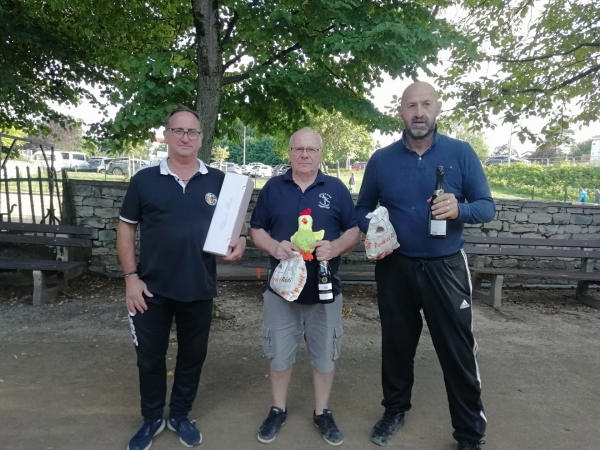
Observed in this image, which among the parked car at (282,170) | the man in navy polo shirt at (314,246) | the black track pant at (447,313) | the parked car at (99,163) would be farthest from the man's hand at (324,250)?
the parked car at (99,163)

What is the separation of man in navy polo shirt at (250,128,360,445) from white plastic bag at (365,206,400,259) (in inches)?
8.0

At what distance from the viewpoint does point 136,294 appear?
2.74 metres

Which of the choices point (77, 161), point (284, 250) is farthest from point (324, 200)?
point (77, 161)

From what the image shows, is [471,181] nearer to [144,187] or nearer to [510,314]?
[144,187]

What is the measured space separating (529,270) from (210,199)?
5478mm

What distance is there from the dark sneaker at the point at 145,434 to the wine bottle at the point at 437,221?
6.87 feet

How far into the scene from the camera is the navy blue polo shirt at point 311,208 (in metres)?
2.84

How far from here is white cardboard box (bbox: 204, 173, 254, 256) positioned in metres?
2.76

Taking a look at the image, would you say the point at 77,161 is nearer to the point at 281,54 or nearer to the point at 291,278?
the point at 281,54

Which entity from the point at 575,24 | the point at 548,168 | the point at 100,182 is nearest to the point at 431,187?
the point at 100,182

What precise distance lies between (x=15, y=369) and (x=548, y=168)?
3367 centimetres

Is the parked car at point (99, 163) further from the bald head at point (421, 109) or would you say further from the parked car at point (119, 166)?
the bald head at point (421, 109)

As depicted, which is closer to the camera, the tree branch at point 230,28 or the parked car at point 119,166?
the tree branch at point 230,28

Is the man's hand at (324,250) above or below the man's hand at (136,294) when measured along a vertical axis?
above
